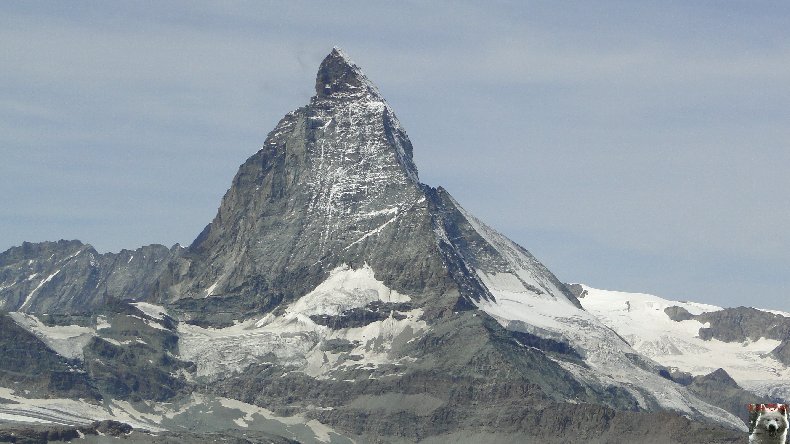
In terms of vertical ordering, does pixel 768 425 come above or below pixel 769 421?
below
